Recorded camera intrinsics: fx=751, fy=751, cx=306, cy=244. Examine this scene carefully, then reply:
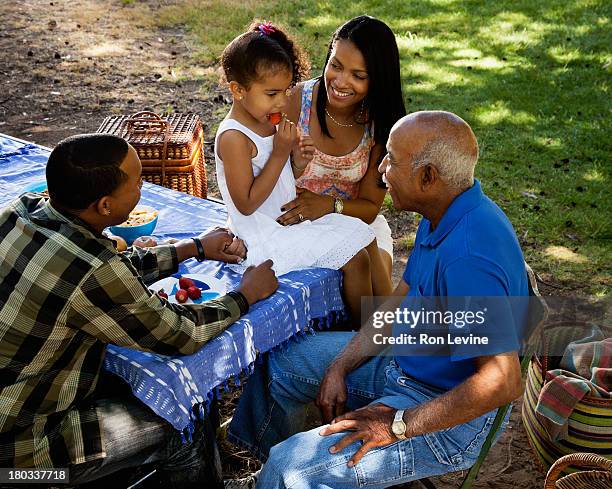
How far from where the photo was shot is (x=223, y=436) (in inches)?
142

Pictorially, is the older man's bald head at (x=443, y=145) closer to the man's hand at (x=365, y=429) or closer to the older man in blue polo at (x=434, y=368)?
the older man in blue polo at (x=434, y=368)

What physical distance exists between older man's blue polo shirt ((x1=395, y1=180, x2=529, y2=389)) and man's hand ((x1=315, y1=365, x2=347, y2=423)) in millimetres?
299

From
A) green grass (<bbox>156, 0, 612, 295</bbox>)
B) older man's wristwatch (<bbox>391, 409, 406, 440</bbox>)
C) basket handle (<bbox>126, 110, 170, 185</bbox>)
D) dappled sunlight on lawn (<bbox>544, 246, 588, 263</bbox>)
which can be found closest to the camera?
older man's wristwatch (<bbox>391, 409, 406, 440</bbox>)

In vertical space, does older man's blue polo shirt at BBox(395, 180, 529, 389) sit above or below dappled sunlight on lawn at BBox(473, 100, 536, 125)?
above

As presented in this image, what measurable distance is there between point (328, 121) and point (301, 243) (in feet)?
2.98

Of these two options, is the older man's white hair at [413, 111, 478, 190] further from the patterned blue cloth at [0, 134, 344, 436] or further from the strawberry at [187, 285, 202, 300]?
the strawberry at [187, 285, 202, 300]

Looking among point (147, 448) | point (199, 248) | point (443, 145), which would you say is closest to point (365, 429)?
point (147, 448)

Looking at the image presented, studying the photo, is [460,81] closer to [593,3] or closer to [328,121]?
[593,3]

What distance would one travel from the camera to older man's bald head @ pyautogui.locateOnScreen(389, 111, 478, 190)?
2.62m

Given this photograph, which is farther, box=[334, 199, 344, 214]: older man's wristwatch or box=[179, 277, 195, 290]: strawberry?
box=[334, 199, 344, 214]: older man's wristwatch

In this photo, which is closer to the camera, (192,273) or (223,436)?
(192,273)

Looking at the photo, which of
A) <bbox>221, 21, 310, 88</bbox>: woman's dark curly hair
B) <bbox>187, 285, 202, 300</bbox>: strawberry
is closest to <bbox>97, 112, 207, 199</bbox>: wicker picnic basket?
<bbox>221, 21, 310, 88</bbox>: woman's dark curly hair

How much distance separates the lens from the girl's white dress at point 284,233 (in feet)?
10.5

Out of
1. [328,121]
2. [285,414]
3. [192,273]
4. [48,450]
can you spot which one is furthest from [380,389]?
[328,121]
